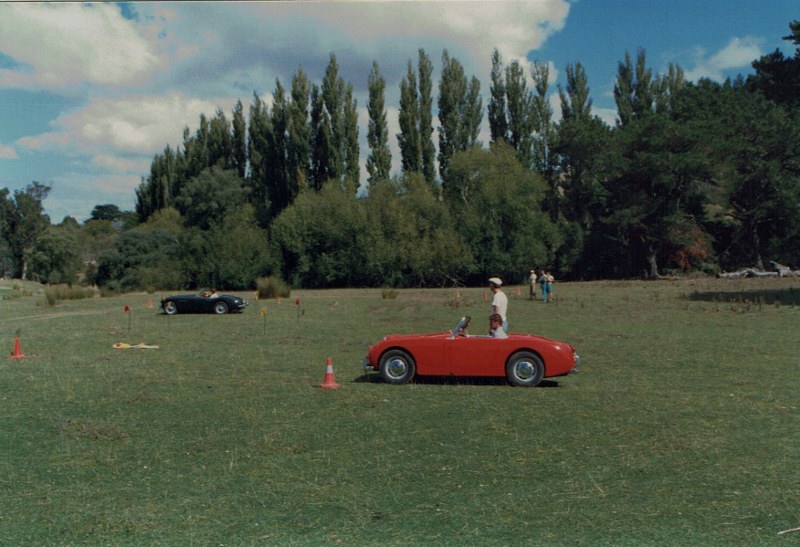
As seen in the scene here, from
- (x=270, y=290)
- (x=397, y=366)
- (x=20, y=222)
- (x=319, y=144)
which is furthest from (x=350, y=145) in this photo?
(x=20, y=222)

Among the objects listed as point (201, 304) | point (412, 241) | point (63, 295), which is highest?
point (412, 241)

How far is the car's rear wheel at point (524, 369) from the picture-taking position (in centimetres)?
1180

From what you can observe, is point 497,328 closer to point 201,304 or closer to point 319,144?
point 201,304

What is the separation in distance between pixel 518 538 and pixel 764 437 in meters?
4.45

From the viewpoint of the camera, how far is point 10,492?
654cm

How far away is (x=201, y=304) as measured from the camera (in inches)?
1179

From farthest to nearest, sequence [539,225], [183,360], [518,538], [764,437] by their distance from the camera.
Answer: [539,225]
[183,360]
[764,437]
[518,538]

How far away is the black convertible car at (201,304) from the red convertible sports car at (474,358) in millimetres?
18635

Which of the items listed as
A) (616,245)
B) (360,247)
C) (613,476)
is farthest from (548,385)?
(616,245)

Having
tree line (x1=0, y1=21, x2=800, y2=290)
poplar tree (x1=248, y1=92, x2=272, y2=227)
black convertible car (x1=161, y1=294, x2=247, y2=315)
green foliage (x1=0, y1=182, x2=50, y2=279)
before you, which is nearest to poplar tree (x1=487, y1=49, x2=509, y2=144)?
tree line (x1=0, y1=21, x2=800, y2=290)

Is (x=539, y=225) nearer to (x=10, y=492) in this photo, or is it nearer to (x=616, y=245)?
(x=616, y=245)

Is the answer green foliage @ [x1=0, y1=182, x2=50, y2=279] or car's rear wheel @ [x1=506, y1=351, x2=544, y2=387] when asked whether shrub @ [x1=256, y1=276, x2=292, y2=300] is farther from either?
green foliage @ [x1=0, y1=182, x2=50, y2=279]

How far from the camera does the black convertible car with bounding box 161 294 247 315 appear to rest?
98.0 feet

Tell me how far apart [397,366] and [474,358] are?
1.33 meters
